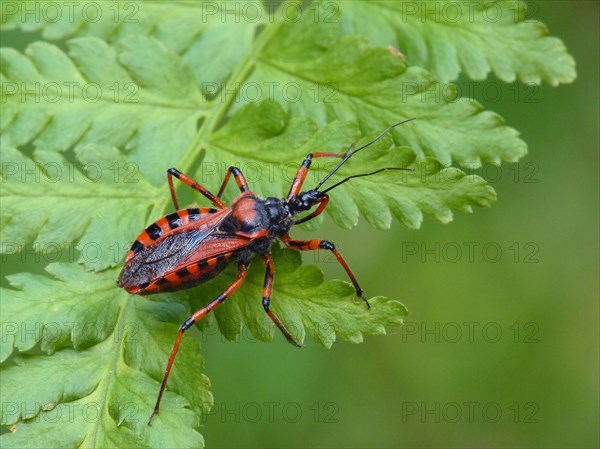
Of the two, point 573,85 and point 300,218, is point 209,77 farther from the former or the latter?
point 573,85

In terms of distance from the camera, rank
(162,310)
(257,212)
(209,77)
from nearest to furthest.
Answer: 1. (162,310)
2. (257,212)
3. (209,77)

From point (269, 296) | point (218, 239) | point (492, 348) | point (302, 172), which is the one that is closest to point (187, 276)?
point (218, 239)

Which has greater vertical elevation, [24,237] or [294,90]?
[294,90]

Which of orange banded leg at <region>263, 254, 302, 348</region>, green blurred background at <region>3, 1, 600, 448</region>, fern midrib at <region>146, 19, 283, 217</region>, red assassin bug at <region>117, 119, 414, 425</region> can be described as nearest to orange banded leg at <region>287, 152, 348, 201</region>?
red assassin bug at <region>117, 119, 414, 425</region>

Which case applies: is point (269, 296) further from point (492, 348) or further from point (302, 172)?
point (492, 348)

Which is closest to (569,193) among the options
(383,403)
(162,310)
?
(383,403)

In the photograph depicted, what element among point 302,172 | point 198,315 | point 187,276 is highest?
point 302,172

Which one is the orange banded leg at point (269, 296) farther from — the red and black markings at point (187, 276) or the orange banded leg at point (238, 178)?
the orange banded leg at point (238, 178)
